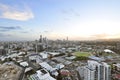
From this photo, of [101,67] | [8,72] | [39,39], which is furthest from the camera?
[39,39]

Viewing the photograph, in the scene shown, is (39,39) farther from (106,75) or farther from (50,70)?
(106,75)

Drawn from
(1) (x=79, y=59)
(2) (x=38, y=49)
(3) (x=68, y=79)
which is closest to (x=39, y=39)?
(2) (x=38, y=49)

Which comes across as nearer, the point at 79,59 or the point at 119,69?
the point at 119,69

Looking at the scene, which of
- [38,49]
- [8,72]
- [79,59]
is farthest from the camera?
[38,49]

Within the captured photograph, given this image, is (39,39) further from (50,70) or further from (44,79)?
(44,79)

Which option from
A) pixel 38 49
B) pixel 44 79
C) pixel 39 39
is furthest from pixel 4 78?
pixel 39 39

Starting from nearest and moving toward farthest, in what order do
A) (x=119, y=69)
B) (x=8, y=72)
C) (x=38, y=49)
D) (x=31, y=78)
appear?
(x=31, y=78)
(x=8, y=72)
(x=119, y=69)
(x=38, y=49)

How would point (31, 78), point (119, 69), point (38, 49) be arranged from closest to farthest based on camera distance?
point (31, 78) → point (119, 69) → point (38, 49)

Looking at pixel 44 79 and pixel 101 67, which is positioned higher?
pixel 101 67

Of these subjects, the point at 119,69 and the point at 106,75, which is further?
the point at 119,69
